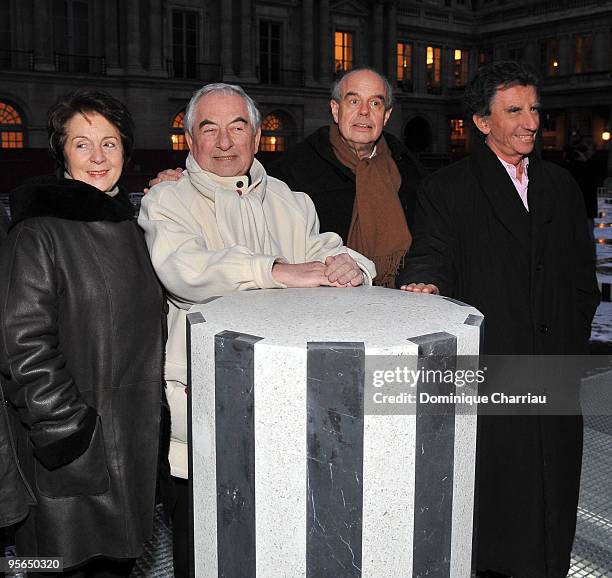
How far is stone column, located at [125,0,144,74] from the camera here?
29.4m

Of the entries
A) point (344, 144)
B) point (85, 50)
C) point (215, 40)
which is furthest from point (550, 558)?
point (215, 40)

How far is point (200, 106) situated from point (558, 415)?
1.77m

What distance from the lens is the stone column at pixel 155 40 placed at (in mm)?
29984

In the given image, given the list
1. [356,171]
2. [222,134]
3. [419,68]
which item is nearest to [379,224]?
[356,171]

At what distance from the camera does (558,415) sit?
9.34 ft

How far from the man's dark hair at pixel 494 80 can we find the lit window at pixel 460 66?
145 feet

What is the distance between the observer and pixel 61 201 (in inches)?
87.8

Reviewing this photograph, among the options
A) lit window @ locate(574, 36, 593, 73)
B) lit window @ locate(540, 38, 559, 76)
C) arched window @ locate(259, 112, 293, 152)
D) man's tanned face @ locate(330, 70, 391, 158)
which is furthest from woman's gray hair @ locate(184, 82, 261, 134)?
lit window @ locate(540, 38, 559, 76)

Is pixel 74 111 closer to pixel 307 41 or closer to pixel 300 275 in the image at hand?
pixel 300 275

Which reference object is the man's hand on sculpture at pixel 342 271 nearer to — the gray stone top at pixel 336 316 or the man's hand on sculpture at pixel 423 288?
the gray stone top at pixel 336 316

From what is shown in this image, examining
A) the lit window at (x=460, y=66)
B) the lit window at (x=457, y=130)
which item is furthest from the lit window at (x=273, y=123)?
the lit window at (x=460, y=66)

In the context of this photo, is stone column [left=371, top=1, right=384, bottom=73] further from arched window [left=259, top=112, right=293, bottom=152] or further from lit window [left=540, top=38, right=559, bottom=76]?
lit window [left=540, top=38, right=559, bottom=76]

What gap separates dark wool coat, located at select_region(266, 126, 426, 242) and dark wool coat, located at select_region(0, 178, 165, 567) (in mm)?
1195

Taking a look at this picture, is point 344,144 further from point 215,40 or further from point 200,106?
point 215,40
